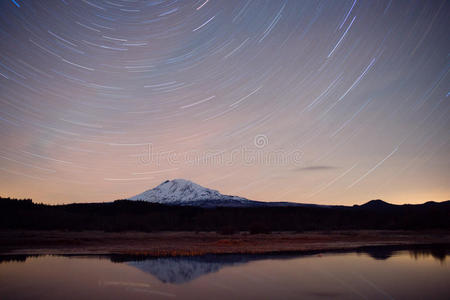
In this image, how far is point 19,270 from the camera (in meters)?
23.0

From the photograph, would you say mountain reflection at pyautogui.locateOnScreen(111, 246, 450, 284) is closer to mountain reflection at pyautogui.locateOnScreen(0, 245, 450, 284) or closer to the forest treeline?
mountain reflection at pyautogui.locateOnScreen(0, 245, 450, 284)

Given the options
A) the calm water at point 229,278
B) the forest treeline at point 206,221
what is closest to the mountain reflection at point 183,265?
the calm water at point 229,278

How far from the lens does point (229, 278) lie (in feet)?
63.5

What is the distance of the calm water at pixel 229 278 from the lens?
15.6 meters

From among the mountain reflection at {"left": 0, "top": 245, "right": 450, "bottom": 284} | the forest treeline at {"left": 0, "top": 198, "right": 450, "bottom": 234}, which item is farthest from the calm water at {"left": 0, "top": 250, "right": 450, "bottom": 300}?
the forest treeline at {"left": 0, "top": 198, "right": 450, "bottom": 234}

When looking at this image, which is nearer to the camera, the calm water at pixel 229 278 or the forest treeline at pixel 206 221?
the calm water at pixel 229 278

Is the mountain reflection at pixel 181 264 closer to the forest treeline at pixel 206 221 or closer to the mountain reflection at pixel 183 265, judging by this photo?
the mountain reflection at pixel 183 265

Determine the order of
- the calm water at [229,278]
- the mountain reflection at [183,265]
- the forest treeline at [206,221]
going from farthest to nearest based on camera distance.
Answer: the forest treeline at [206,221] → the mountain reflection at [183,265] → the calm water at [229,278]

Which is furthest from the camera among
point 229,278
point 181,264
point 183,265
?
point 181,264

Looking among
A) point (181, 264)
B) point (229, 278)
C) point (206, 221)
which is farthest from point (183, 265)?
point (206, 221)

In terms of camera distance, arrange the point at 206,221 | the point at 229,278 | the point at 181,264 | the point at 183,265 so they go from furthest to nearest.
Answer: the point at 206,221
the point at 181,264
the point at 183,265
the point at 229,278

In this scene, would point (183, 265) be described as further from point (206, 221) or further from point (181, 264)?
point (206, 221)

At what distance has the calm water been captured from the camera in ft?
51.2

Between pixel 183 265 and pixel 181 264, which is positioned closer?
pixel 183 265
